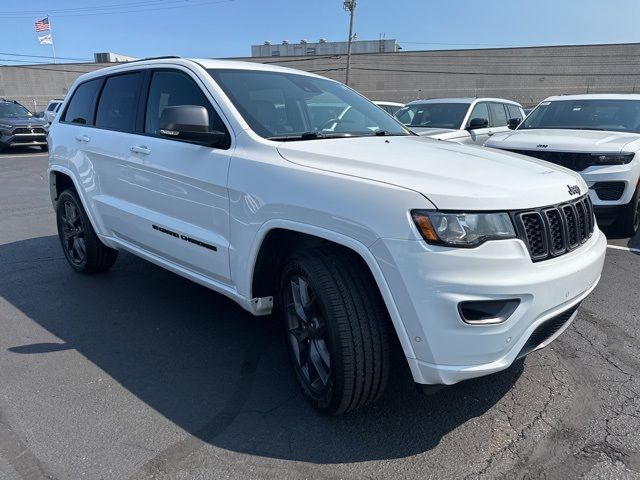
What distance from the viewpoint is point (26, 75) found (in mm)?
51875

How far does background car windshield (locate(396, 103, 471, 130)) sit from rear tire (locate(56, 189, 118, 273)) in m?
6.54

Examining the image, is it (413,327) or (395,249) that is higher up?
(395,249)

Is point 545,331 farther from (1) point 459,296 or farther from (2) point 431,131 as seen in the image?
(2) point 431,131

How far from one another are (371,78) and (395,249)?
165ft

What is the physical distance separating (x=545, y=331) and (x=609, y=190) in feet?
13.8

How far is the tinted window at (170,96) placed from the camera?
3422 mm

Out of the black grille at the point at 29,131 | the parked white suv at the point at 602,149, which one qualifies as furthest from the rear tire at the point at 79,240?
the black grille at the point at 29,131

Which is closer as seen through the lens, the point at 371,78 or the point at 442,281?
the point at 442,281

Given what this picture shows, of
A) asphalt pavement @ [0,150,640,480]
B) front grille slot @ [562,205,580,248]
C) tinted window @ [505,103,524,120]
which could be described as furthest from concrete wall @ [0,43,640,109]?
front grille slot @ [562,205,580,248]

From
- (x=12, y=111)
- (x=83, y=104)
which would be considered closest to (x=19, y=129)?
(x=12, y=111)

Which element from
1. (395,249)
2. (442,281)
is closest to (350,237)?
(395,249)

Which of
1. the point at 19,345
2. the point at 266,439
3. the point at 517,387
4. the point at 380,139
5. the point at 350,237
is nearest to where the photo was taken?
the point at 350,237

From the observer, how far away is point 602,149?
5.97 m

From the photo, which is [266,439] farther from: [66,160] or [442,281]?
[66,160]
